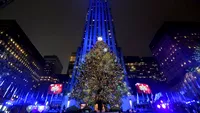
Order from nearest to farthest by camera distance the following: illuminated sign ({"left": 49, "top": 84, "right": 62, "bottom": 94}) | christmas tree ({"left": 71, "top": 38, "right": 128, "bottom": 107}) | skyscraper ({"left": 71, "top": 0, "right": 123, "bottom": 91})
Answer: christmas tree ({"left": 71, "top": 38, "right": 128, "bottom": 107}) → illuminated sign ({"left": 49, "top": 84, "right": 62, "bottom": 94}) → skyscraper ({"left": 71, "top": 0, "right": 123, "bottom": 91})

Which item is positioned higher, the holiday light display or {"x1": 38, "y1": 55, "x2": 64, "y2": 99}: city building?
{"x1": 38, "y1": 55, "x2": 64, "y2": 99}: city building

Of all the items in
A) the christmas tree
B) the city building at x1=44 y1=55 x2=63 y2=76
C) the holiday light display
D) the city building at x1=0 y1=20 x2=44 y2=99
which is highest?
the city building at x1=44 y1=55 x2=63 y2=76

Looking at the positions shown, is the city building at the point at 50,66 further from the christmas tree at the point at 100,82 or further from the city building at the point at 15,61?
the christmas tree at the point at 100,82

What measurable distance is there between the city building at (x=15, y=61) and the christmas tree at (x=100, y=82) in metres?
46.0

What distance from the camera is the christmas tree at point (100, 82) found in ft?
49.3

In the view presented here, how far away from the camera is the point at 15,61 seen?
68.7 metres

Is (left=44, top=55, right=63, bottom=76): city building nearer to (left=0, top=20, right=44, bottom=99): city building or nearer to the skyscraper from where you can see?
(left=0, top=20, right=44, bottom=99): city building

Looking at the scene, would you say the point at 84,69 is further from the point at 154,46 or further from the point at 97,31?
the point at 154,46

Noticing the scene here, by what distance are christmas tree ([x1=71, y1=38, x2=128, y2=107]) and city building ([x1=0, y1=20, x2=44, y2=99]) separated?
46.0 meters

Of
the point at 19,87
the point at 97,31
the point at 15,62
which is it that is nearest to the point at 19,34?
the point at 15,62

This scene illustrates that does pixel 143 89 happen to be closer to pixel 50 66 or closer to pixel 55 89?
pixel 55 89

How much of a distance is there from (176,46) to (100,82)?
72489 mm


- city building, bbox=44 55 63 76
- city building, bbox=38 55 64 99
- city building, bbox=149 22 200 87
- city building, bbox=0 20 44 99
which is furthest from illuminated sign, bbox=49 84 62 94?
city building, bbox=44 55 63 76

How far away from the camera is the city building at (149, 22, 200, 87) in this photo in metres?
67.3
